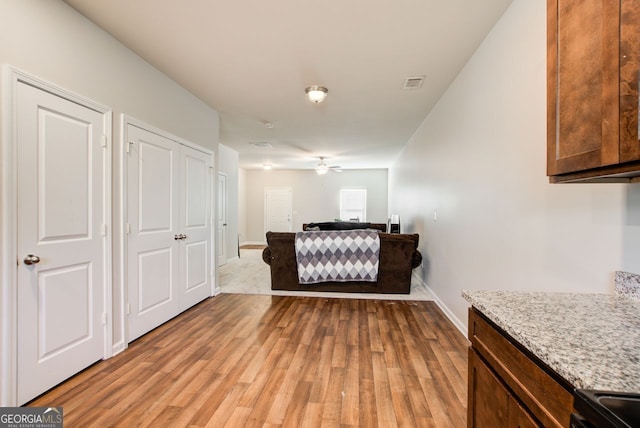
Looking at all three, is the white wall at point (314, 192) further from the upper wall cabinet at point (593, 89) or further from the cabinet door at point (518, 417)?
the cabinet door at point (518, 417)

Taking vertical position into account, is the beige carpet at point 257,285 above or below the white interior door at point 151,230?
below

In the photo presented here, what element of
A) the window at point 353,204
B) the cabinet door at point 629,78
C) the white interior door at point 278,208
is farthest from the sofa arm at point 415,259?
the white interior door at point 278,208

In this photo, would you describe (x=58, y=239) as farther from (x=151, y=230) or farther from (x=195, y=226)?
(x=195, y=226)

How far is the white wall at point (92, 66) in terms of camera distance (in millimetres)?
1757

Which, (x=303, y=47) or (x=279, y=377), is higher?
(x=303, y=47)

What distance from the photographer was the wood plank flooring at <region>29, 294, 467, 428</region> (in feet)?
5.63

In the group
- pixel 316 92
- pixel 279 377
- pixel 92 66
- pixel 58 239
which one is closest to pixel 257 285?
pixel 279 377

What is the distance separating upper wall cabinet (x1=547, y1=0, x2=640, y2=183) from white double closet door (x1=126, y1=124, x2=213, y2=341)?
301 centimetres

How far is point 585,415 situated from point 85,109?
307cm

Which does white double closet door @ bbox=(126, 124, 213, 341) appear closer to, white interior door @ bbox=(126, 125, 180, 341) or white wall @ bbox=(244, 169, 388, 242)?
white interior door @ bbox=(126, 125, 180, 341)

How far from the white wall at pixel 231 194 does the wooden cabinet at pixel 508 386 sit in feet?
19.9

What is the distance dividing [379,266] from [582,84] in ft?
11.1

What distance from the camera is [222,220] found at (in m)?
6.43

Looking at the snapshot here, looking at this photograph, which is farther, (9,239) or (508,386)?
(9,239)
